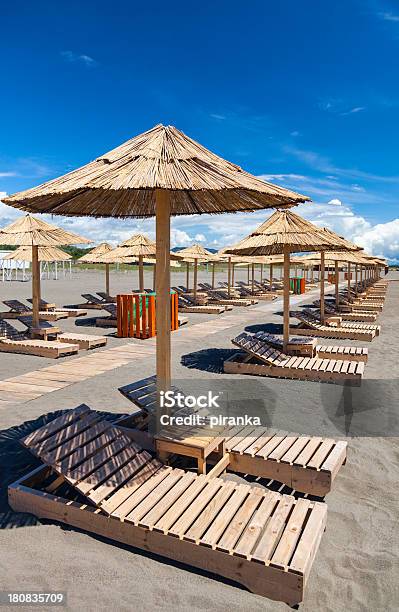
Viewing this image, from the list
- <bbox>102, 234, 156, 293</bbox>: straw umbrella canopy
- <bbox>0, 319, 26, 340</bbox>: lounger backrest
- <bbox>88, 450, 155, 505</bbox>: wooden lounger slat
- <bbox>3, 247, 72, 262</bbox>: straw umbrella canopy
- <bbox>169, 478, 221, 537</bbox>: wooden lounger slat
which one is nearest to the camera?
<bbox>169, 478, 221, 537</bbox>: wooden lounger slat

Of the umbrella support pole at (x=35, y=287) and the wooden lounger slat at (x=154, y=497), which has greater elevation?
the umbrella support pole at (x=35, y=287)

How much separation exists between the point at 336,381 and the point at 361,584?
4681 millimetres

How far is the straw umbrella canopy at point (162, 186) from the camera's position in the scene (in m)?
3.52

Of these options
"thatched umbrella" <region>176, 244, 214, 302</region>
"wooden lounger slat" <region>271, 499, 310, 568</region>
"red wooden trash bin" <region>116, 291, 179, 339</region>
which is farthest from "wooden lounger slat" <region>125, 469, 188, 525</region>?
"thatched umbrella" <region>176, 244, 214, 302</region>

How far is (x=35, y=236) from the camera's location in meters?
10.4

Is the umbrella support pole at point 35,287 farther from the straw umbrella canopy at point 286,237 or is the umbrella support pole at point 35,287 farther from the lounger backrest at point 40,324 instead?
the straw umbrella canopy at point 286,237

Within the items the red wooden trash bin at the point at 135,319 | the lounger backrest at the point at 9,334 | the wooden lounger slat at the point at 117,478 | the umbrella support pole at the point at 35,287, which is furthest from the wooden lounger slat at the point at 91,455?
the red wooden trash bin at the point at 135,319

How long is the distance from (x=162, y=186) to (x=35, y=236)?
7.81m

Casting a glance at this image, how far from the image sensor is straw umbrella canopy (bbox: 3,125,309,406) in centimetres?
352

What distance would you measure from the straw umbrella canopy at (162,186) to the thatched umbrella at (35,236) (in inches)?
220

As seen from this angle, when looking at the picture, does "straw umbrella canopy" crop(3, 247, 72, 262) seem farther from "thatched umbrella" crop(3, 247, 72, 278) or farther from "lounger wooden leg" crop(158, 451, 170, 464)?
"lounger wooden leg" crop(158, 451, 170, 464)

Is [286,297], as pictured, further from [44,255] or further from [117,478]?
[44,255]

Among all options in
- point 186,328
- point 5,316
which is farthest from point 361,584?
point 5,316

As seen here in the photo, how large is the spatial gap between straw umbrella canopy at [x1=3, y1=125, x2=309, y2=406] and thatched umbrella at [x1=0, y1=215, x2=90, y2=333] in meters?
5.58
